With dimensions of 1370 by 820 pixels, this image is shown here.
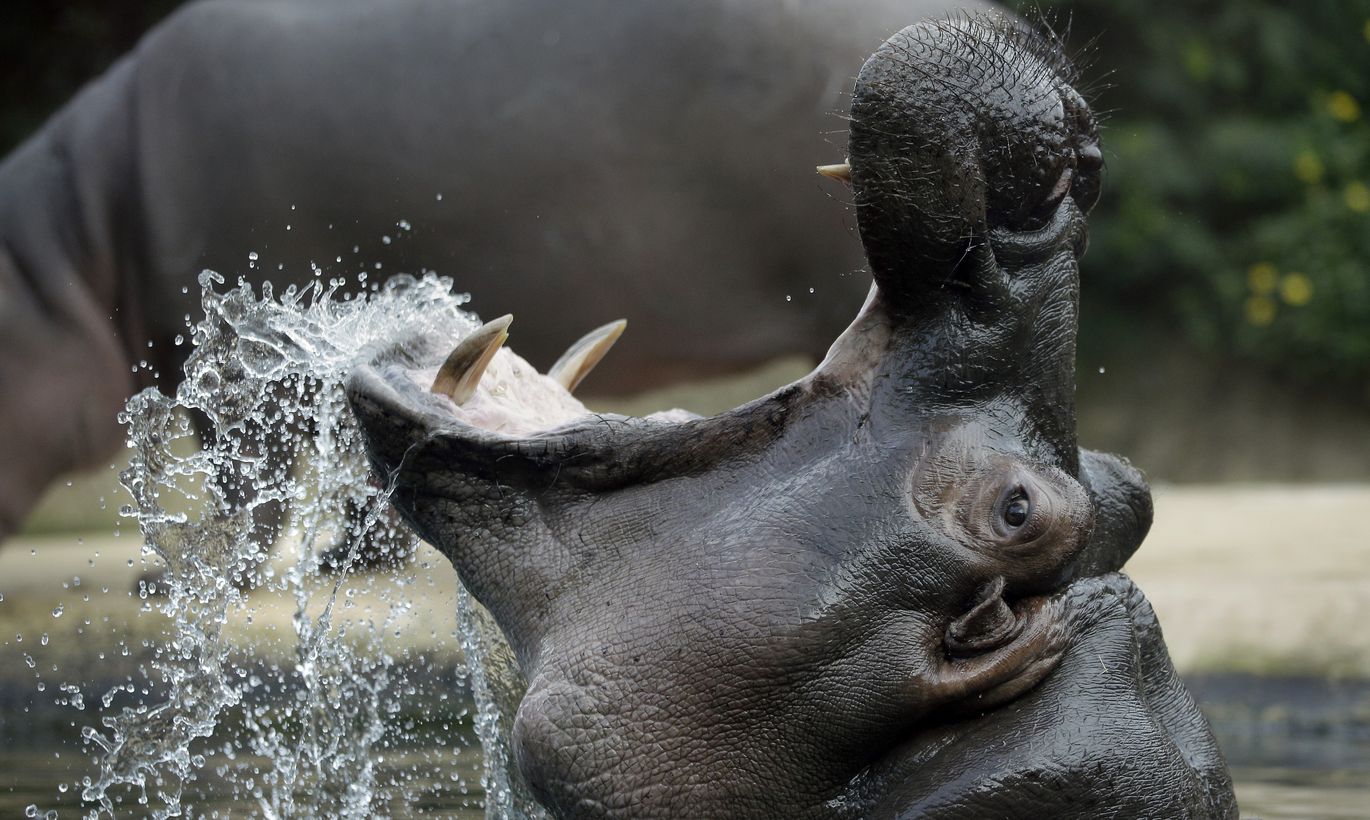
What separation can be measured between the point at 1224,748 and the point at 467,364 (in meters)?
2.58

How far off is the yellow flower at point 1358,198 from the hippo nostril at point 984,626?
982 centimetres

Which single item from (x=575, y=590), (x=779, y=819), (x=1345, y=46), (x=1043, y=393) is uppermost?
(x=1345, y=46)

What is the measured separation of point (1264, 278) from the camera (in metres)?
11.5

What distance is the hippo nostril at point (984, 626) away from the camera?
2076 millimetres

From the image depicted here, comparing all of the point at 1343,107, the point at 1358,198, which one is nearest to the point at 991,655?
the point at 1358,198

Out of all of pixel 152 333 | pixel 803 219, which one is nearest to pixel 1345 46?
pixel 803 219

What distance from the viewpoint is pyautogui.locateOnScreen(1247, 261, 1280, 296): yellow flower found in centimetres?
1154

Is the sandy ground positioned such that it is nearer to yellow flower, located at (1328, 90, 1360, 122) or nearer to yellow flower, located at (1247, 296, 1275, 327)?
yellow flower, located at (1247, 296, 1275, 327)

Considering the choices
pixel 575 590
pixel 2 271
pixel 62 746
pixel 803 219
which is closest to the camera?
pixel 575 590

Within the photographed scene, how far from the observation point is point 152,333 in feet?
18.4

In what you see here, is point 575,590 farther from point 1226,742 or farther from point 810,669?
point 1226,742

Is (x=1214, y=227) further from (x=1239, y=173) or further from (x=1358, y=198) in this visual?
(x=1358, y=198)

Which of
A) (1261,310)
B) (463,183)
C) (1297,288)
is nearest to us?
(463,183)

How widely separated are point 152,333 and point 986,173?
4044mm
